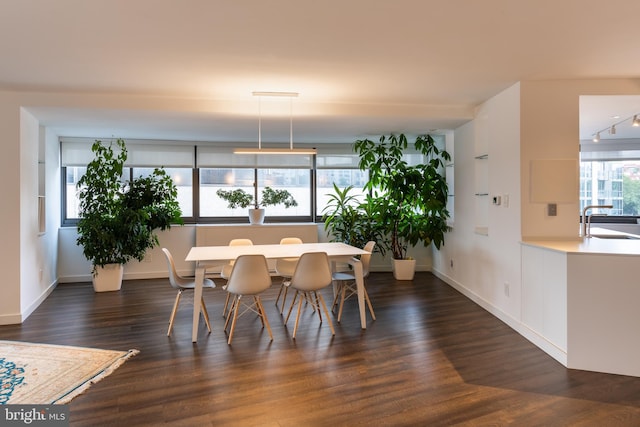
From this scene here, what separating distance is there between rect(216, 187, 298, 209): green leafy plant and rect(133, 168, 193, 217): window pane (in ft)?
1.77

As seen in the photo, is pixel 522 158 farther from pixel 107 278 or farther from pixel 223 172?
pixel 107 278

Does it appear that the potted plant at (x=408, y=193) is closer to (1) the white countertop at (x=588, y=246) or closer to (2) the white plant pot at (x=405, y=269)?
(2) the white plant pot at (x=405, y=269)

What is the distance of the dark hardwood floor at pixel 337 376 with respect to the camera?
2.48 m

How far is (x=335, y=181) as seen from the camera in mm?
7699

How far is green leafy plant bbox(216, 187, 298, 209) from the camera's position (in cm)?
702

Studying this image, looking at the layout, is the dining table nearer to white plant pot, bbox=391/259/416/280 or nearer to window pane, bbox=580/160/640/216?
white plant pot, bbox=391/259/416/280

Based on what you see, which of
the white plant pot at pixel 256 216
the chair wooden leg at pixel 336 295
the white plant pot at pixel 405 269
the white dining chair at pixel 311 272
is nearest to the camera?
the white dining chair at pixel 311 272

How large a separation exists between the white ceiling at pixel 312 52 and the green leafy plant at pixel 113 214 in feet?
3.28

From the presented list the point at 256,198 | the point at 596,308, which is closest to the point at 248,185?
the point at 256,198

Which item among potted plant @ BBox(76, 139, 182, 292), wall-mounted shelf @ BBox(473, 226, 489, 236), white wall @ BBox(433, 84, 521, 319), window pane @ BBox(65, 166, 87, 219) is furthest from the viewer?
window pane @ BBox(65, 166, 87, 219)

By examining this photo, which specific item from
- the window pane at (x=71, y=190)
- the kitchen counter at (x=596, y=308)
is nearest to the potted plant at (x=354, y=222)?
the kitchen counter at (x=596, y=308)

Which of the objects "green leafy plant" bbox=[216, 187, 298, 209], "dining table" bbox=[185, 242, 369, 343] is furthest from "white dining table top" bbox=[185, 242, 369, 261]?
"green leafy plant" bbox=[216, 187, 298, 209]

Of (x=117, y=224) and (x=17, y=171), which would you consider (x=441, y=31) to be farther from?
(x=117, y=224)

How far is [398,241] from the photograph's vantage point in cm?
676
